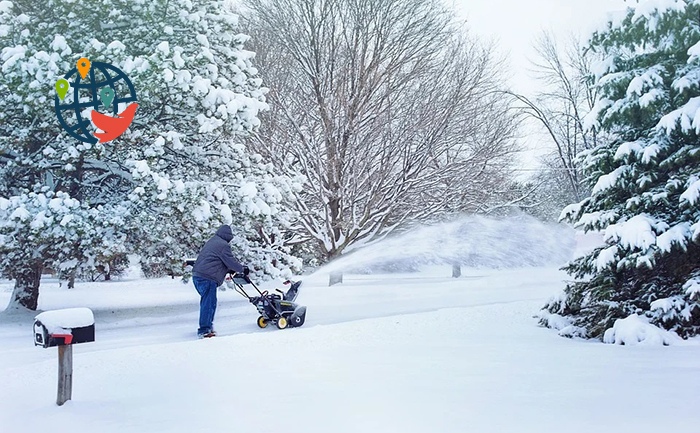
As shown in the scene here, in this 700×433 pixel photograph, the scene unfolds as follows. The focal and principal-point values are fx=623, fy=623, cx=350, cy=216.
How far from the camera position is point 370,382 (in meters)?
3.99

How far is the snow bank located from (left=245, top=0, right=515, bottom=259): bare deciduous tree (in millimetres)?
6559

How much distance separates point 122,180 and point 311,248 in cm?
612

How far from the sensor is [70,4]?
827 centimetres

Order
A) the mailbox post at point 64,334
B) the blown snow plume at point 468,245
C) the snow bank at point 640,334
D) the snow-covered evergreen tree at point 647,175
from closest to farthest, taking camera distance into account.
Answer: the mailbox post at point 64,334
the snow bank at point 640,334
the snow-covered evergreen tree at point 647,175
the blown snow plume at point 468,245

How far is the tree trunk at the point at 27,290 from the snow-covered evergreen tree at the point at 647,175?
25.0 feet

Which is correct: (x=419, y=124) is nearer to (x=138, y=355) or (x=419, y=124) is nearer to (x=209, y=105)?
(x=209, y=105)

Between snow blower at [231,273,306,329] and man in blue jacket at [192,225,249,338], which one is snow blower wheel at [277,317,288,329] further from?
man in blue jacket at [192,225,249,338]

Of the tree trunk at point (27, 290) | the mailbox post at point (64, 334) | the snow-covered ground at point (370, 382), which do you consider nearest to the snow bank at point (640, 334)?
the snow-covered ground at point (370, 382)

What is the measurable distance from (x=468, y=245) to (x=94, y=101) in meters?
7.82

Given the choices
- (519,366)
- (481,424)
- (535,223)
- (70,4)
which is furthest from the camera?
(535,223)

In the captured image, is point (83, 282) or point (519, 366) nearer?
point (519, 366)

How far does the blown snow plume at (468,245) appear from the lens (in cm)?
1184

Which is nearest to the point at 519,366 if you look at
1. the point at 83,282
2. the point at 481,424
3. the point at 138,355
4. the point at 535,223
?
the point at 481,424

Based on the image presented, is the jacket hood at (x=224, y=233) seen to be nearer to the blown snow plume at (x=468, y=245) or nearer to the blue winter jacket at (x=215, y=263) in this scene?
the blue winter jacket at (x=215, y=263)
